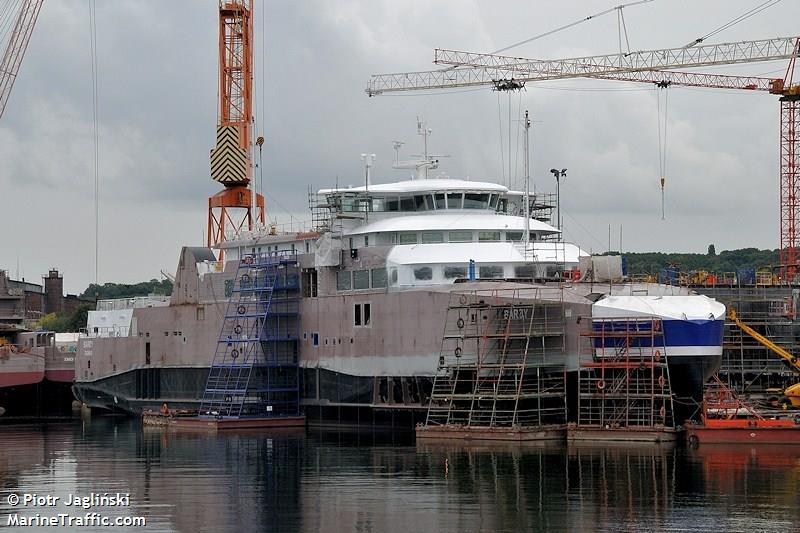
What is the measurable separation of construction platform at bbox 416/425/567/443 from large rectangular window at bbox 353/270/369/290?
10.8m

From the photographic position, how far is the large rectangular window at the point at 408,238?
64562 millimetres

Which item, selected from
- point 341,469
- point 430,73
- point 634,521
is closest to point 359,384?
point 341,469

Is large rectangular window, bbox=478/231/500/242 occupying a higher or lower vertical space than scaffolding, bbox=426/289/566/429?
higher

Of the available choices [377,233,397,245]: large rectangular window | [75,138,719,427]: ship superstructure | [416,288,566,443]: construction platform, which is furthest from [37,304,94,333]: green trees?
[416,288,566,443]: construction platform

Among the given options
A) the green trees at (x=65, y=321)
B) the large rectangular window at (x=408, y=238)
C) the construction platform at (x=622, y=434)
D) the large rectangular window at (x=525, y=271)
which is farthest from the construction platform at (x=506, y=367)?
the green trees at (x=65, y=321)

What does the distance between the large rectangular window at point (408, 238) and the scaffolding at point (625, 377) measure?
11.7 meters

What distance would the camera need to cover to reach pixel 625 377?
53.9m


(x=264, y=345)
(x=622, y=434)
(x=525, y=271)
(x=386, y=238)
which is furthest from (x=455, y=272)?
(x=622, y=434)

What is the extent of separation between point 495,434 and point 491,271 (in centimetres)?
946

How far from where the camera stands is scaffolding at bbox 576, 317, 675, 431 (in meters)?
53.6

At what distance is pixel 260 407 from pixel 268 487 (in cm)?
2299

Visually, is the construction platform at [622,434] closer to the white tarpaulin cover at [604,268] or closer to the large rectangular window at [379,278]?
the white tarpaulin cover at [604,268]

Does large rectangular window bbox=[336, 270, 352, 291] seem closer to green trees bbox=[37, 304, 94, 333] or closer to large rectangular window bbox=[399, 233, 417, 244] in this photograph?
large rectangular window bbox=[399, 233, 417, 244]

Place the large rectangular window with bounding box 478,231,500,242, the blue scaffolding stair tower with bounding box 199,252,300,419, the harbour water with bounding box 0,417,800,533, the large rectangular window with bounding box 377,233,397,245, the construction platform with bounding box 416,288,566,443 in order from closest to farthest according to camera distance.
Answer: the harbour water with bounding box 0,417,800,533
the construction platform with bounding box 416,288,566,443
the large rectangular window with bounding box 478,231,500,242
the large rectangular window with bounding box 377,233,397,245
the blue scaffolding stair tower with bounding box 199,252,300,419
